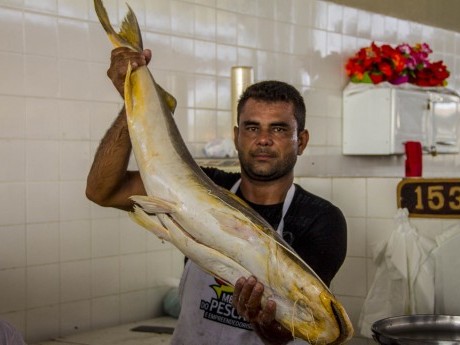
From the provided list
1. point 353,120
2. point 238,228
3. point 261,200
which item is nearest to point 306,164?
point 353,120

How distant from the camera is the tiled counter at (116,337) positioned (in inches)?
142

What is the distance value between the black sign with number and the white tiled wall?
0.21 feet

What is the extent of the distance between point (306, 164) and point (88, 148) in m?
1.92

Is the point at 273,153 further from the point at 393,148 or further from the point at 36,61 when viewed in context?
the point at 393,148

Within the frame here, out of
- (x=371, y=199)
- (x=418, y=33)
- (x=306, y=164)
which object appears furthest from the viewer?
(x=418, y=33)

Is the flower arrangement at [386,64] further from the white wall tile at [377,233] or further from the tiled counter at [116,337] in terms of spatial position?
the tiled counter at [116,337]

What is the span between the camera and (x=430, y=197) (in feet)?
10.9

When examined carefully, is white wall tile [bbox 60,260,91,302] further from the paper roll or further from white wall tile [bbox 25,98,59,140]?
the paper roll

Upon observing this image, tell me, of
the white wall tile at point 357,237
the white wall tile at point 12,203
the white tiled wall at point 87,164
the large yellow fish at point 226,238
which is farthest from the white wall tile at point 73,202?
the large yellow fish at point 226,238

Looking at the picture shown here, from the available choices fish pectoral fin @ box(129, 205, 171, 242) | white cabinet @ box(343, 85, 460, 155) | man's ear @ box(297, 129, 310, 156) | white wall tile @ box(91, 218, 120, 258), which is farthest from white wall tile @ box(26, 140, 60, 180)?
white cabinet @ box(343, 85, 460, 155)

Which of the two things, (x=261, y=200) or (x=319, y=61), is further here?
(x=319, y=61)

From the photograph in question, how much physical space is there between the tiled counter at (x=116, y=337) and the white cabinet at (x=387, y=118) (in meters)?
2.40

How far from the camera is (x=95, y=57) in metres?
4.02

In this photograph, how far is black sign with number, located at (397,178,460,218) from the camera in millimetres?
3271
